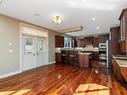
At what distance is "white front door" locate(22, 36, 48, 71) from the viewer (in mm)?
6204

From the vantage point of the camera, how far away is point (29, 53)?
21.3 feet

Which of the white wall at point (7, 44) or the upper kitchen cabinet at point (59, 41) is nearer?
the white wall at point (7, 44)

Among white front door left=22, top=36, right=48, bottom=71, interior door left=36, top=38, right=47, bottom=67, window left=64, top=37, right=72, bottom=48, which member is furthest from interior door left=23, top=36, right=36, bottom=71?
window left=64, top=37, right=72, bottom=48

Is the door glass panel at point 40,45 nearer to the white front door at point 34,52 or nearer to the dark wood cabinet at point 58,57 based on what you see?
the white front door at point 34,52

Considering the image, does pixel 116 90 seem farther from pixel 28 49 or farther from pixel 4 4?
pixel 28 49

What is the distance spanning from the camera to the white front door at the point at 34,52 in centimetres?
620

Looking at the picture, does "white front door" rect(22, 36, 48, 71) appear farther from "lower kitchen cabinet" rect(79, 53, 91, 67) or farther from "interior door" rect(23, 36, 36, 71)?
"lower kitchen cabinet" rect(79, 53, 91, 67)

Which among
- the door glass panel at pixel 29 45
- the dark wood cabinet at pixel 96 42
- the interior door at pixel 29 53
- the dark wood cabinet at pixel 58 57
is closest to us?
the interior door at pixel 29 53

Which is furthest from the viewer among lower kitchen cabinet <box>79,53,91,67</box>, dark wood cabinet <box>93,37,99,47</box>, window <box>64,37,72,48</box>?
dark wood cabinet <box>93,37,99,47</box>

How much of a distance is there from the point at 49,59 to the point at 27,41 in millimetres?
2534

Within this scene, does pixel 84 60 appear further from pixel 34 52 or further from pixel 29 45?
pixel 29 45

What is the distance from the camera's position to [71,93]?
3.15 m

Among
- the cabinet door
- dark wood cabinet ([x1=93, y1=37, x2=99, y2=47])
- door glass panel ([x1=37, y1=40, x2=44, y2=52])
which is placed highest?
dark wood cabinet ([x1=93, y1=37, x2=99, y2=47])

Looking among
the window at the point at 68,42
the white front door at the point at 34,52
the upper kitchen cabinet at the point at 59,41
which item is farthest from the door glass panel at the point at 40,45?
the window at the point at 68,42
